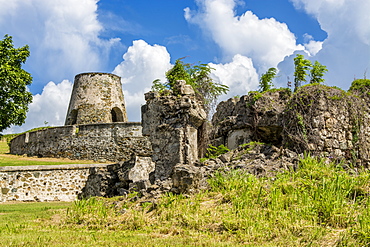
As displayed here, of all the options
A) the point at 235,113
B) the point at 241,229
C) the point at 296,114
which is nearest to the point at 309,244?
the point at 241,229

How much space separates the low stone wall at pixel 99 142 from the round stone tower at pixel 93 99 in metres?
0.96

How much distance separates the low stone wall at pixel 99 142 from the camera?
21906 mm

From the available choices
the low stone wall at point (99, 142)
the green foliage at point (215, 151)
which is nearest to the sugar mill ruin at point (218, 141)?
the green foliage at point (215, 151)

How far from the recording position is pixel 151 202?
7.73 metres

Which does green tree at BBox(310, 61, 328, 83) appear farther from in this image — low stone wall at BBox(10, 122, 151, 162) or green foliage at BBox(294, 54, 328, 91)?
low stone wall at BBox(10, 122, 151, 162)

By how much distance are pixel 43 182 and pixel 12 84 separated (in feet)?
27.2

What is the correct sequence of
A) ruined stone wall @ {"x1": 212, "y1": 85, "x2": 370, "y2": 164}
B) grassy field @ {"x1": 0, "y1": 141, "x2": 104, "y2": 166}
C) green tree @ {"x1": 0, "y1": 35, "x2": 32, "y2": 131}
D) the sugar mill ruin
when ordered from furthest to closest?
green tree @ {"x1": 0, "y1": 35, "x2": 32, "y2": 131} < grassy field @ {"x1": 0, "y1": 141, "x2": 104, "y2": 166} < ruined stone wall @ {"x1": 212, "y1": 85, "x2": 370, "y2": 164} < the sugar mill ruin

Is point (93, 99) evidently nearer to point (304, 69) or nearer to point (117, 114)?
point (117, 114)

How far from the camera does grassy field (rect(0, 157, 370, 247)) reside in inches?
211

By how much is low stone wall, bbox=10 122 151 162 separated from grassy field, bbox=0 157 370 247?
13.5 m

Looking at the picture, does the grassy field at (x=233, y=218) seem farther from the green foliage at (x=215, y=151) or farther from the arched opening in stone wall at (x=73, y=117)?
the arched opening in stone wall at (x=73, y=117)

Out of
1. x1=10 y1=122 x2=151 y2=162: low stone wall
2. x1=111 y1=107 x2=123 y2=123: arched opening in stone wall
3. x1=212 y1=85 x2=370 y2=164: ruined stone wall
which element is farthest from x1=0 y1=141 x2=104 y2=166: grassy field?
x1=212 y1=85 x2=370 y2=164: ruined stone wall

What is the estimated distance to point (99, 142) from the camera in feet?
72.4

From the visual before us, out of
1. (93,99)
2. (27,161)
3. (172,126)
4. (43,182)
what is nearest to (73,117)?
(93,99)
